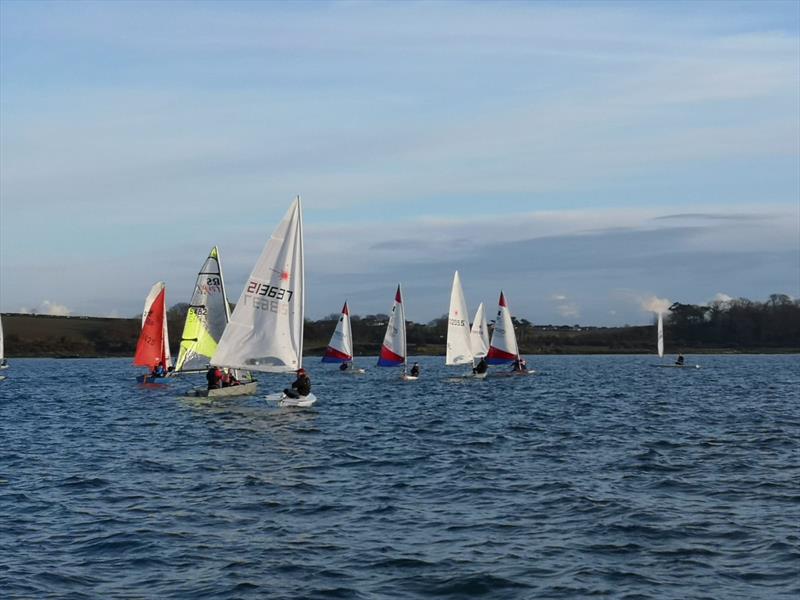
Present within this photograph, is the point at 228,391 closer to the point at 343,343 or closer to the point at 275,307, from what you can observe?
the point at 275,307

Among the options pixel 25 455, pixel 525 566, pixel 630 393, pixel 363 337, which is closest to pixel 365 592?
pixel 525 566

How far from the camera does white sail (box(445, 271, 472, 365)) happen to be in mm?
66938

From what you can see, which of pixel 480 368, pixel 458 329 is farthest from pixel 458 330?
pixel 480 368

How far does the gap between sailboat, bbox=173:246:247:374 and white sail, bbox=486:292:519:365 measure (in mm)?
24511

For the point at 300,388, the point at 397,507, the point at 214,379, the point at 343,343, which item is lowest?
the point at 397,507

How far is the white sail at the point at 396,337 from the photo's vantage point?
71.4 meters

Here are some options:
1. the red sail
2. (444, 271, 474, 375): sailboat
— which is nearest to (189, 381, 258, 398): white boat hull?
the red sail

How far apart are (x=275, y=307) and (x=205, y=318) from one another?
1660cm

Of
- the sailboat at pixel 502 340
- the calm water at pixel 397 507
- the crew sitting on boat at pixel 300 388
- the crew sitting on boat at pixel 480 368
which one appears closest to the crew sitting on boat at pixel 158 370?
the crew sitting on boat at pixel 480 368

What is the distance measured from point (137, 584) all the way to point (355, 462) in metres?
12.1

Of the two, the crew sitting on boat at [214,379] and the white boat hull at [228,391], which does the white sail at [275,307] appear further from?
the white boat hull at [228,391]

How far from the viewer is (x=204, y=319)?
5397cm

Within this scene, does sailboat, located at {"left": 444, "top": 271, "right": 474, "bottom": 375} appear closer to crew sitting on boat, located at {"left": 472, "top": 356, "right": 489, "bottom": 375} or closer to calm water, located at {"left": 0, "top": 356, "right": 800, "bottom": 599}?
crew sitting on boat, located at {"left": 472, "top": 356, "right": 489, "bottom": 375}

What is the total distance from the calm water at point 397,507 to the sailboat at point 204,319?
14561mm
